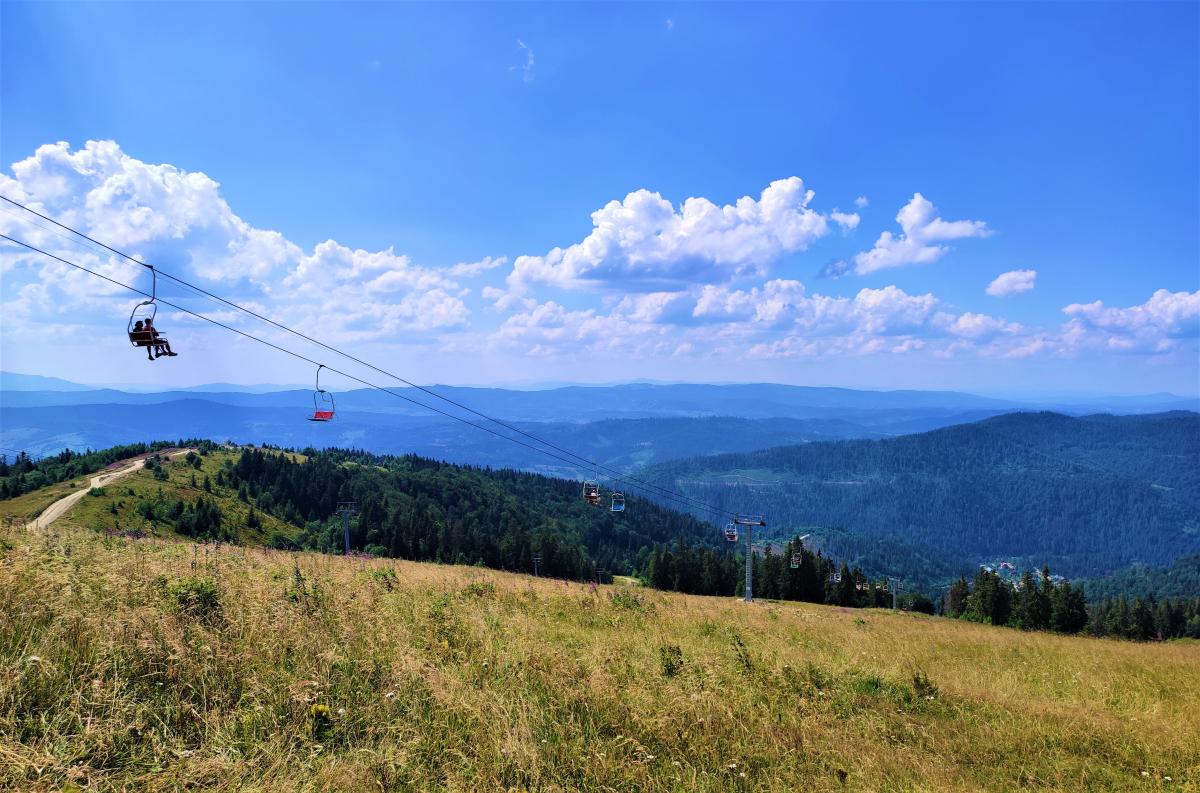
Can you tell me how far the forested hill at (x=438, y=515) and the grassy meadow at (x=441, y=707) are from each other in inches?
2233

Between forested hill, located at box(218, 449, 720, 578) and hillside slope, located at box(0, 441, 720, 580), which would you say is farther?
forested hill, located at box(218, 449, 720, 578)

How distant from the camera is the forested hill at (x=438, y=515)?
103 m

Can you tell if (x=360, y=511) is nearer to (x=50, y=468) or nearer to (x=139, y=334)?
(x=50, y=468)

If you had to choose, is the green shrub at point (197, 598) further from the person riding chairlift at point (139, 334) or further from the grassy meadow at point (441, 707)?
the person riding chairlift at point (139, 334)

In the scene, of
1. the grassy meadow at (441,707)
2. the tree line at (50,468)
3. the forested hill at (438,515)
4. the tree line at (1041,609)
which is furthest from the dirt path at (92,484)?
the tree line at (1041,609)

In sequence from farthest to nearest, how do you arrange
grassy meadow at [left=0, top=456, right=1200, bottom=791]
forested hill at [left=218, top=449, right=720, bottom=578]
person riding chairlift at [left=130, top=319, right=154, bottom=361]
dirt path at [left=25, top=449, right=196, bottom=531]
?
forested hill at [left=218, top=449, right=720, bottom=578]
dirt path at [left=25, top=449, right=196, bottom=531]
person riding chairlift at [left=130, top=319, right=154, bottom=361]
grassy meadow at [left=0, top=456, right=1200, bottom=791]

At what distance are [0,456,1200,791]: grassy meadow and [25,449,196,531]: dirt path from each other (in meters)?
64.5

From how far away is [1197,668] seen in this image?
1335cm

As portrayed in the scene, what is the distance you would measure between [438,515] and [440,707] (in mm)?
148809

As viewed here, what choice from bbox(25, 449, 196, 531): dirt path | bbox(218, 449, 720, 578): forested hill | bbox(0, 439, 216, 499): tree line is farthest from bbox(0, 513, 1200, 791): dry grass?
bbox(0, 439, 216, 499): tree line

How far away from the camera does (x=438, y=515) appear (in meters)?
146

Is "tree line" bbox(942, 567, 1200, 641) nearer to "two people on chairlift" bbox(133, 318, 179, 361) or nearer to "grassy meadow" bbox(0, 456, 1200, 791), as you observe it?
"grassy meadow" bbox(0, 456, 1200, 791)

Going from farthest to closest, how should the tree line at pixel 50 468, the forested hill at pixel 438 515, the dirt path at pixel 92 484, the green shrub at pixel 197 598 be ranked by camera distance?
the forested hill at pixel 438 515
the tree line at pixel 50 468
the dirt path at pixel 92 484
the green shrub at pixel 197 598

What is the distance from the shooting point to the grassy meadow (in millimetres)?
4863
